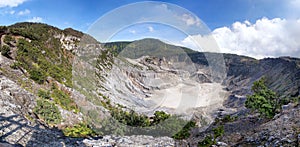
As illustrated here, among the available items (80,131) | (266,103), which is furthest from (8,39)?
(266,103)

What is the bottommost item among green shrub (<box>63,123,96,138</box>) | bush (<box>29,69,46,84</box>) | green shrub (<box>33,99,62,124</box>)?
green shrub (<box>63,123,96,138</box>)

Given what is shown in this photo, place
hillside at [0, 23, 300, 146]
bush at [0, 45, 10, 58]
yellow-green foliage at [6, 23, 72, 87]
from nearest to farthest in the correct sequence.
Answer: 1. hillside at [0, 23, 300, 146]
2. bush at [0, 45, 10, 58]
3. yellow-green foliage at [6, 23, 72, 87]

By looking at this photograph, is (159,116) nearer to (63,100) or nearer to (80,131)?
(80,131)

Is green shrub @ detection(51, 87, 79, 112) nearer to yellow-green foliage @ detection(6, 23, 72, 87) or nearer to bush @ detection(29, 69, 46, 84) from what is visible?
bush @ detection(29, 69, 46, 84)

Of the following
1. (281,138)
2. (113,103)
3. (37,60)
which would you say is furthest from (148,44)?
(37,60)

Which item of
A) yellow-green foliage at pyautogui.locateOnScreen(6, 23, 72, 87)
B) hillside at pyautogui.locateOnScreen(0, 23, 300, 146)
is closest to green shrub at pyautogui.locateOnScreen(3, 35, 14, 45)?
yellow-green foliage at pyautogui.locateOnScreen(6, 23, 72, 87)

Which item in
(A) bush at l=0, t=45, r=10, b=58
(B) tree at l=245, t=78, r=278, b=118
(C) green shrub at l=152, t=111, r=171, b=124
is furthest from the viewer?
(A) bush at l=0, t=45, r=10, b=58

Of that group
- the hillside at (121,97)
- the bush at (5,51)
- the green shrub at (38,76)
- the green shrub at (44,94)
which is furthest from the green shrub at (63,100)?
the bush at (5,51)
